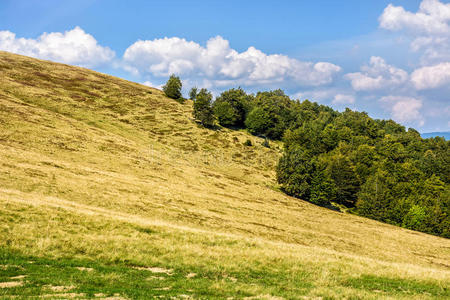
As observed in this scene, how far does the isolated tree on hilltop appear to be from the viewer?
148m

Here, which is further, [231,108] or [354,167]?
[231,108]

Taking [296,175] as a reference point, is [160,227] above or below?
below

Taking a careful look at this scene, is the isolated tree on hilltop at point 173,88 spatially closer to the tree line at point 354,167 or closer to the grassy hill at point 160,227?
the tree line at point 354,167

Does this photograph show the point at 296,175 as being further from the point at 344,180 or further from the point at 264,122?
the point at 264,122

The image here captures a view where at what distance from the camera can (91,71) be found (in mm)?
164750

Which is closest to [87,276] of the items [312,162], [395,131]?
[312,162]

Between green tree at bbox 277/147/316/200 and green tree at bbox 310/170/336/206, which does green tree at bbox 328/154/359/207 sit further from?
green tree at bbox 277/147/316/200

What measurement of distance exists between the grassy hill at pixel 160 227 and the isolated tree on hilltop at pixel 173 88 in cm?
4713

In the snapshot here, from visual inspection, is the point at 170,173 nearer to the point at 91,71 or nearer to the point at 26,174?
the point at 26,174

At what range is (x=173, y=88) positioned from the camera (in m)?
148

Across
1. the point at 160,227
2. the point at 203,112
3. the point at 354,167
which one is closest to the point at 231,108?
the point at 203,112

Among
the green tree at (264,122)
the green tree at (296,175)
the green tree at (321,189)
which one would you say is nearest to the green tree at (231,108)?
the green tree at (264,122)

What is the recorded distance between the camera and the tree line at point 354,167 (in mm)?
82125

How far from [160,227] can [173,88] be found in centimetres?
12812
